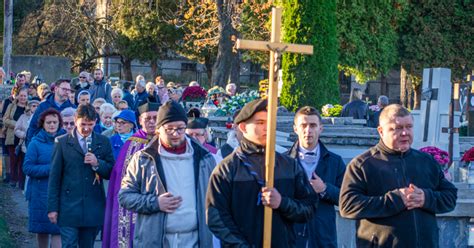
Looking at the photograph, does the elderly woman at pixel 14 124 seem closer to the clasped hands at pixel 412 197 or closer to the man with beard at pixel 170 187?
the man with beard at pixel 170 187

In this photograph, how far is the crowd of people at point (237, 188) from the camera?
20.0 ft

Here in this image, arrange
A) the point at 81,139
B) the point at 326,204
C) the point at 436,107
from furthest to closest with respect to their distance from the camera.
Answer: the point at 436,107
the point at 81,139
the point at 326,204

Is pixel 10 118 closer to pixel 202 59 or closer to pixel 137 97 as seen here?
pixel 137 97

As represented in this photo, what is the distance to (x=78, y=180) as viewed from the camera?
9266 mm

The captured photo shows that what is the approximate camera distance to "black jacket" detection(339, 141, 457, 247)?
21.0ft

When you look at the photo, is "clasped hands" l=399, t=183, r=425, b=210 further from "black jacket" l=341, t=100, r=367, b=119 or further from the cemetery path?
"black jacket" l=341, t=100, r=367, b=119

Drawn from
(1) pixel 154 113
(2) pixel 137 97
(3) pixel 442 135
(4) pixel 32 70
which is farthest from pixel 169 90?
(1) pixel 154 113

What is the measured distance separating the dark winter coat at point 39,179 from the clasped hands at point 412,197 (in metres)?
4.84

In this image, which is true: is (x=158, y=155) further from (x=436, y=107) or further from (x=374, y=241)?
(x=436, y=107)

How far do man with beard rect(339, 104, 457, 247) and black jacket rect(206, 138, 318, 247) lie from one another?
0.48m

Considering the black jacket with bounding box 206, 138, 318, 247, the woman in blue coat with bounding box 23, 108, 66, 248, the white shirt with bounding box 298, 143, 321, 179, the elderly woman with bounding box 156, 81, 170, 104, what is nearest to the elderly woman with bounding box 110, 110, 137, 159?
the woman in blue coat with bounding box 23, 108, 66, 248

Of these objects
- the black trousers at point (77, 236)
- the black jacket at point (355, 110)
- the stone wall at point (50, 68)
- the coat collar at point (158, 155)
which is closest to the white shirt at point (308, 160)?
the coat collar at point (158, 155)

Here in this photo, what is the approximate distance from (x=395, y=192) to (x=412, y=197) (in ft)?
0.38

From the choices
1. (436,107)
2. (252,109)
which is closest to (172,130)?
(252,109)
